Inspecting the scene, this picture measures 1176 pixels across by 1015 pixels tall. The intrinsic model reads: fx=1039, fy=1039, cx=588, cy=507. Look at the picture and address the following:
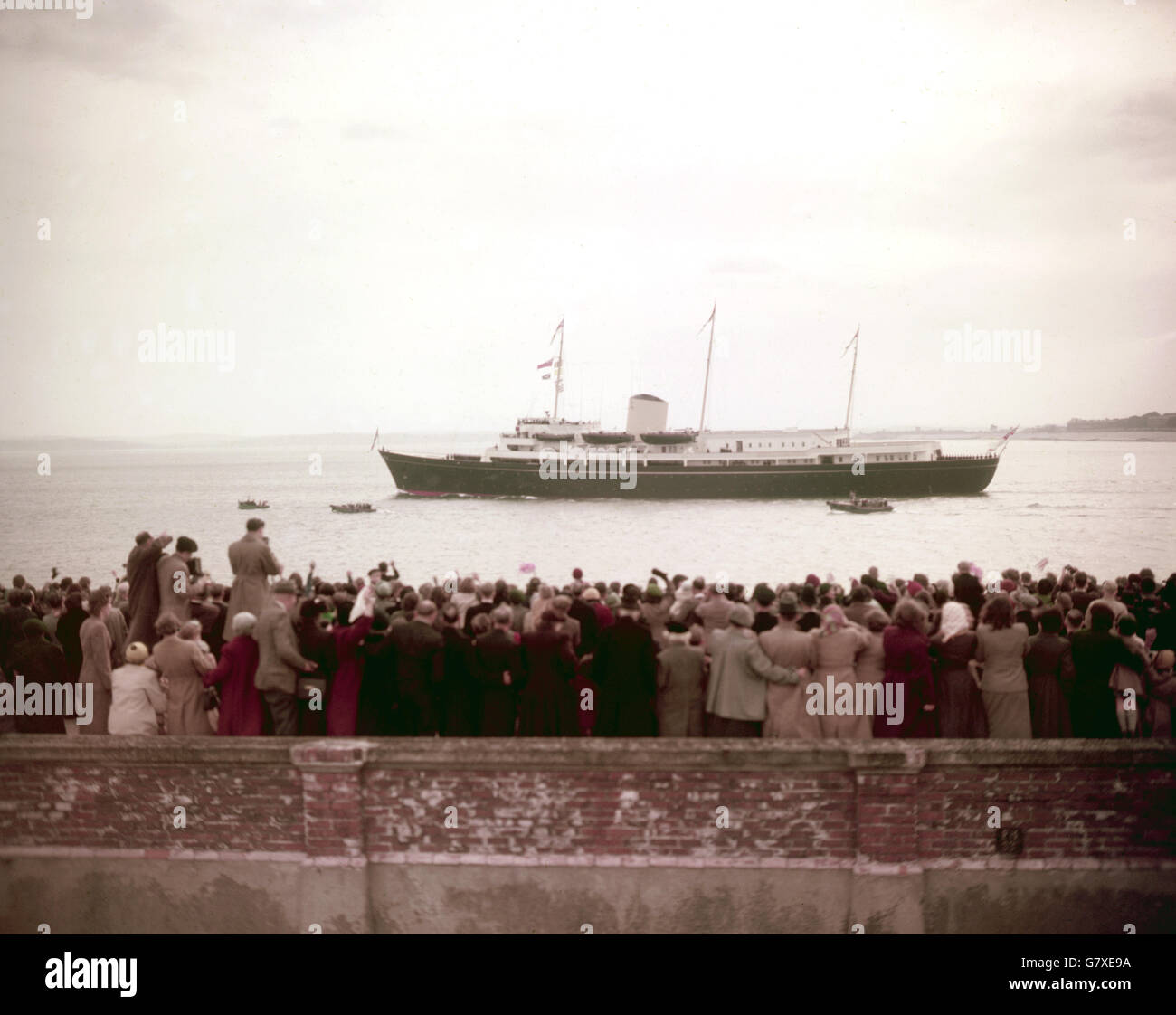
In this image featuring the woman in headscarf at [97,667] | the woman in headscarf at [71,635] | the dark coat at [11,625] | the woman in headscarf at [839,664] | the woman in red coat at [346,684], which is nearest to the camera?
the woman in headscarf at [839,664]

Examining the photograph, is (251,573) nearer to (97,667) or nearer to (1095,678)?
(97,667)

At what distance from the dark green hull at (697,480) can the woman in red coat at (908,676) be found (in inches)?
3427

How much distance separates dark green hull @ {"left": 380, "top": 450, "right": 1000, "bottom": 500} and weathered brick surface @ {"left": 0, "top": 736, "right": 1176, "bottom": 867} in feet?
288

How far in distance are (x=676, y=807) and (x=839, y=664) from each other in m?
1.76

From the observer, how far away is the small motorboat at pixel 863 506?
94125mm

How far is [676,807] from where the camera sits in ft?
23.6

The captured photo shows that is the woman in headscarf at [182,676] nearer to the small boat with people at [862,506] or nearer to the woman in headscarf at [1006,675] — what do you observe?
the woman in headscarf at [1006,675]

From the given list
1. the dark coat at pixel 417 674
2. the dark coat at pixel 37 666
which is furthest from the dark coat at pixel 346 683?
the dark coat at pixel 37 666

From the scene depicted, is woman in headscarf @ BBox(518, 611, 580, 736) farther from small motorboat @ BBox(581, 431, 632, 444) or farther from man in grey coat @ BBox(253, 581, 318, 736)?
small motorboat @ BBox(581, 431, 632, 444)

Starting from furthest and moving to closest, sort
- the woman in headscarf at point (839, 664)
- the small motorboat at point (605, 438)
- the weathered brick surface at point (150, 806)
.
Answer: the small motorboat at point (605, 438), the woman in headscarf at point (839, 664), the weathered brick surface at point (150, 806)

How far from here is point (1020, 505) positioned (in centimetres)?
12250
